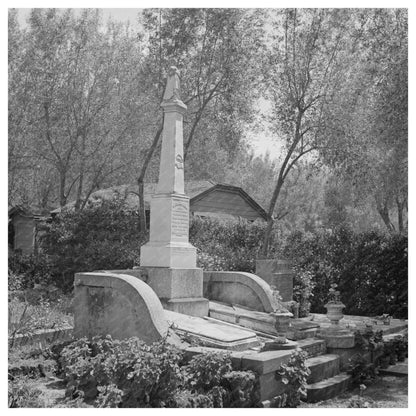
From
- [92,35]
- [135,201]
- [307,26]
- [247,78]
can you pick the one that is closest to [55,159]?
[135,201]

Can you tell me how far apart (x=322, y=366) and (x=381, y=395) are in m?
0.90

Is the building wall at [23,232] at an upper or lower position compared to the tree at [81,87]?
lower

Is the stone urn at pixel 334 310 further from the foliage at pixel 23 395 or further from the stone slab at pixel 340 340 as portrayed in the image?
the foliage at pixel 23 395

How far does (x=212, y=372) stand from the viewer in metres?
6.22

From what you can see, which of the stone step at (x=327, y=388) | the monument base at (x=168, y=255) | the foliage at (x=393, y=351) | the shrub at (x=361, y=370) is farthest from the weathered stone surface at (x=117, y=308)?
the foliage at (x=393, y=351)

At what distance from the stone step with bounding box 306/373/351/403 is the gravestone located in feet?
9.13

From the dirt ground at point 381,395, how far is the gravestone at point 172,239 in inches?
121

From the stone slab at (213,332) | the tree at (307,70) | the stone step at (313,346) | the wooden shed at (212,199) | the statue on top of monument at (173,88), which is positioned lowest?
the stone step at (313,346)

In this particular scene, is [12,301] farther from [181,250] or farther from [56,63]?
[56,63]

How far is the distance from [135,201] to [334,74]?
10.3 m

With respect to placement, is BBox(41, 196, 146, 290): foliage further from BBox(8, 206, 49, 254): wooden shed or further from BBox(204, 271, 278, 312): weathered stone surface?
BBox(8, 206, 49, 254): wooden shed

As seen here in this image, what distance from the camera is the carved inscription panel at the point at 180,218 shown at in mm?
9805

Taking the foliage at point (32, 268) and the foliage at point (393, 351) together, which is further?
the foliage at point (32, 268)

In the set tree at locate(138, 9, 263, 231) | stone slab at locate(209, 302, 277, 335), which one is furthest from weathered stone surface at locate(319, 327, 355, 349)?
tree at locate(138, 9, 263, 231)
